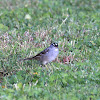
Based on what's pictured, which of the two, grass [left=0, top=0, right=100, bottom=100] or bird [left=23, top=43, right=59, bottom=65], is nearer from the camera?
grass [left=0, top=0, right=100, bottom=100]

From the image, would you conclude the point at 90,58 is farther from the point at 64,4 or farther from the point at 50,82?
the point at 64,4

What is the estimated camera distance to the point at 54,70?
5.77 meters

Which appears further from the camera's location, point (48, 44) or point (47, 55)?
point (48, 44)

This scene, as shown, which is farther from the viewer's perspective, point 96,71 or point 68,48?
point 68,48

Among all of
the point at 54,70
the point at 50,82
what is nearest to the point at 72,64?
the point at 54,70

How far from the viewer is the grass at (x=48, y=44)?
491 cm

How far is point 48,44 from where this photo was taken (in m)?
7.14

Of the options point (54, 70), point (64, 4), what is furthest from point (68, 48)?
point (64, 4)

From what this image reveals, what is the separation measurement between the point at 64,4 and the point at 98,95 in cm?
663

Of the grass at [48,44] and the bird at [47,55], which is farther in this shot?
the bird at [47,55]

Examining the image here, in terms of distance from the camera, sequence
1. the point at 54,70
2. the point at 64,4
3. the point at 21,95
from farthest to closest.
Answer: the point at 64,4 → the point at 54,70 → the point at 21,95

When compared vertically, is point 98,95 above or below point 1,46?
below

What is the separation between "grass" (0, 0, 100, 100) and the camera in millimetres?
4914

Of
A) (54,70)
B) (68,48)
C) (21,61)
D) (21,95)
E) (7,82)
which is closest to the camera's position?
(21,95)
